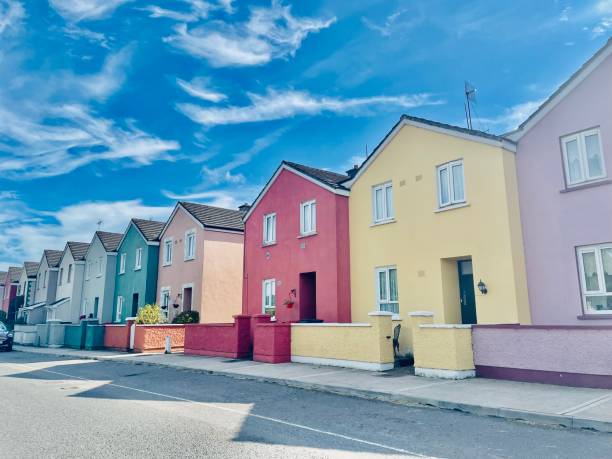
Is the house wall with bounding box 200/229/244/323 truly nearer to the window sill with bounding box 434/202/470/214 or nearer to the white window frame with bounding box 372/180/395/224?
the white window frame with bounding box 372/180/395/224

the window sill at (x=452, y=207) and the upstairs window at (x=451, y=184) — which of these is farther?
the upstairs window at (x=451, y=184)

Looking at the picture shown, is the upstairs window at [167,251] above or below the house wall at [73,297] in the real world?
above

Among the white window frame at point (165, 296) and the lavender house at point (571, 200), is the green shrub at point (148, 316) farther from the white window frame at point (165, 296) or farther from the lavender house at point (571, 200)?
the lavender house at point (571, 200)

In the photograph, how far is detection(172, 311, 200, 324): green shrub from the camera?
25359 millimetres

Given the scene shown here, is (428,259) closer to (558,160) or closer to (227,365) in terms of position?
(558,160)

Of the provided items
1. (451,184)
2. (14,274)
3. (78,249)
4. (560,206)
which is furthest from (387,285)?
(14,274)

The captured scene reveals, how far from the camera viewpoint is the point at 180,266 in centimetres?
2861

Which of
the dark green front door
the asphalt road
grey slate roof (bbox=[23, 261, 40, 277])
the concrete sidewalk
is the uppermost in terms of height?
A: grey slate roof (bbox=[23, 261, 40, 277])

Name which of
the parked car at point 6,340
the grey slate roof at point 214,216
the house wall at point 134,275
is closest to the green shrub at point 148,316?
the grey slate roof at point 214,216

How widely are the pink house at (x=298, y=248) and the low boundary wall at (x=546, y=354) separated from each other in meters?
6.93

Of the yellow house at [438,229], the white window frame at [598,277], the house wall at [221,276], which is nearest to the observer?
the white window frame at [598,277]

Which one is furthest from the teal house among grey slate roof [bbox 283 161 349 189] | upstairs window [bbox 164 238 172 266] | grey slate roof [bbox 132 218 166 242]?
grey slate roof [bbox 283 161 349 189]

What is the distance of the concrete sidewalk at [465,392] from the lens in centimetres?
757

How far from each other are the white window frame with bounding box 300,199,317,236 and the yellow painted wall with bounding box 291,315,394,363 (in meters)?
4.67
